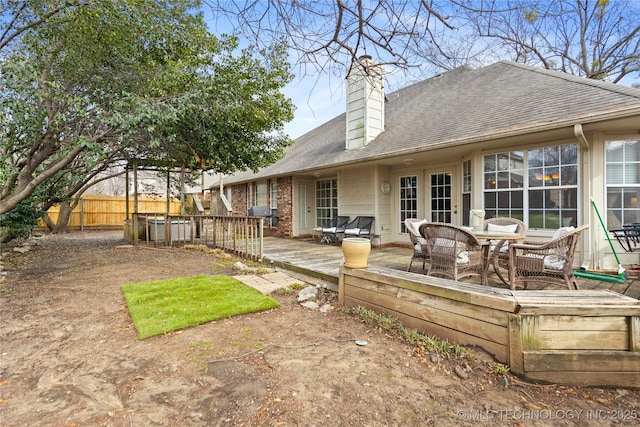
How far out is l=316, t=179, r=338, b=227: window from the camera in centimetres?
1034

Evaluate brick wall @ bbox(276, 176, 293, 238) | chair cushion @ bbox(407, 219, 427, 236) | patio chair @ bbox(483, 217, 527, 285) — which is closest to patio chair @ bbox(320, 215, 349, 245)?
brick wall @ bbox(276, 176, 293, 238)

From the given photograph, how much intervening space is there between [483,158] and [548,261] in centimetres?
305

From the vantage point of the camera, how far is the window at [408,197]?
8.27 metres

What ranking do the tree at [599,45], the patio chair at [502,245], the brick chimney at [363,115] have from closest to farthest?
the patio chair at [502,245] → the brick chimney at [363,115] → the tree at [599,45]

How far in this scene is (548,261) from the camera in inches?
148

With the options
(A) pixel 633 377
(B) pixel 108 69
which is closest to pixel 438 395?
(A) pixel 633 377

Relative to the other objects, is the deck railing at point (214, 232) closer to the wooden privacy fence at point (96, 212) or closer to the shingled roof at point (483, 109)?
the shingled roof at point (483, 109)

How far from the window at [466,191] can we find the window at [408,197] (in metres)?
1.43

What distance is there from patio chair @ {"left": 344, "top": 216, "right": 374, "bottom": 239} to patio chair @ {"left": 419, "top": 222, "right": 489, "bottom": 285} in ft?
13.5

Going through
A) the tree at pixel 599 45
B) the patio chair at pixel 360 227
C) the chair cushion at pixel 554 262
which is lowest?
the chair cushion at pixel 554 262

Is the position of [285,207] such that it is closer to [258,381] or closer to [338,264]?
[338,264]

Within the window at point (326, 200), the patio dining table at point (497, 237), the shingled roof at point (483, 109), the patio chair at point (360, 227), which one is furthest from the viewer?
the window at point (326, 200)

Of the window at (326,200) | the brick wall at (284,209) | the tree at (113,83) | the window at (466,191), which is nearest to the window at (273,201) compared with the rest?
the brick wall at (284,209)

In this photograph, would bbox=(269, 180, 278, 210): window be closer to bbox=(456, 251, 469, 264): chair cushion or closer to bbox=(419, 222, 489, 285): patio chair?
bbox=(419, 222, 489, 285): patio chair
